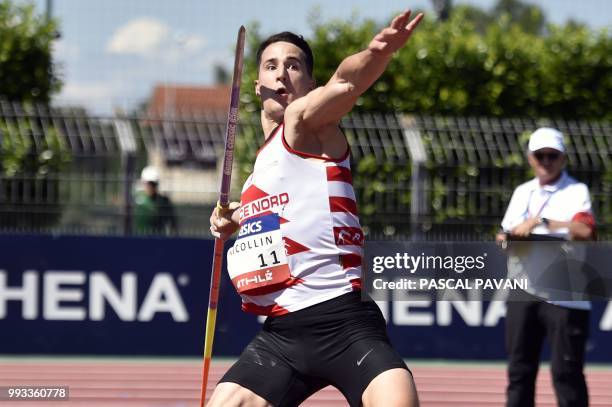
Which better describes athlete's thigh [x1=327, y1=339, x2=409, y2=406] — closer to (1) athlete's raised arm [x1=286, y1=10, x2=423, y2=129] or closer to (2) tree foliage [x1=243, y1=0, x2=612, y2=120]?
(1) athlete's raised arm [x1=286, y1=10, x2=423, y2=129]

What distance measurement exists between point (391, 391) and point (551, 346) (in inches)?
115

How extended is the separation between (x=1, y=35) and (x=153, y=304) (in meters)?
5.40

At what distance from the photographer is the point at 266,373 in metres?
Result: 4.41

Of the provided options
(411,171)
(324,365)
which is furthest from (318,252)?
(411,171)

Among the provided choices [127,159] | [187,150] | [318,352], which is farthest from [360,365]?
[187,150]

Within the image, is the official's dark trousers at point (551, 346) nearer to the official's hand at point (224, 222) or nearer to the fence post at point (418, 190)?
the official's hand at point (224, 222)

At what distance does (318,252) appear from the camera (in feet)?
14.2

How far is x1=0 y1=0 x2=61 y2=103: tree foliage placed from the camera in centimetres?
1440

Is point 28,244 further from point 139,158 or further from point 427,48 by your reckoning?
point 427,48

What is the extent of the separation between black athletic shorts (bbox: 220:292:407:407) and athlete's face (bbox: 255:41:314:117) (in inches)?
31.3

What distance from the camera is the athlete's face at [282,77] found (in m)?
4.52

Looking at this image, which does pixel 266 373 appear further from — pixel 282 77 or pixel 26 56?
pixel 26 56

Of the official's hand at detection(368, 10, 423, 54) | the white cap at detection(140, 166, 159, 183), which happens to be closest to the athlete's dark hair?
the official's hand at detection(368, 10, 423, 54)

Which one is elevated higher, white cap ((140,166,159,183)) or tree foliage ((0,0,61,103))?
Answer: tree foliage ((0,0,61,103))
